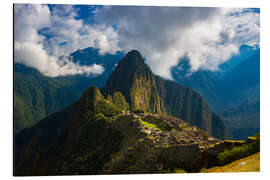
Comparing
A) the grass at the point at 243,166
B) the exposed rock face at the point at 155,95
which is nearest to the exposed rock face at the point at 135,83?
the exposed rock face at the point at 155,95

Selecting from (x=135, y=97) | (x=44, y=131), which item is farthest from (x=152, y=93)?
(x=44, y=131)

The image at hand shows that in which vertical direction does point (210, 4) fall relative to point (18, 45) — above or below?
above

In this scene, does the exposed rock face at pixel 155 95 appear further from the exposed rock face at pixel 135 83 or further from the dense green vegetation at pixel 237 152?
the dense green vegetation at pixel 237 152

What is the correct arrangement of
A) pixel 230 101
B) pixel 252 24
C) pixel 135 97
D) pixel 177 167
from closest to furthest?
pixel 177 167 < pixel 252 24 < pixel 135 97 < pixel 230 101

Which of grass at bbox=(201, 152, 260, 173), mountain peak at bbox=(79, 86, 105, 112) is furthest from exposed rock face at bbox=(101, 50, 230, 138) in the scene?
grass at bbox=(201, 152, 260, 173)

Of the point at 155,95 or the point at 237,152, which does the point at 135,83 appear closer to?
the point at 155,95
